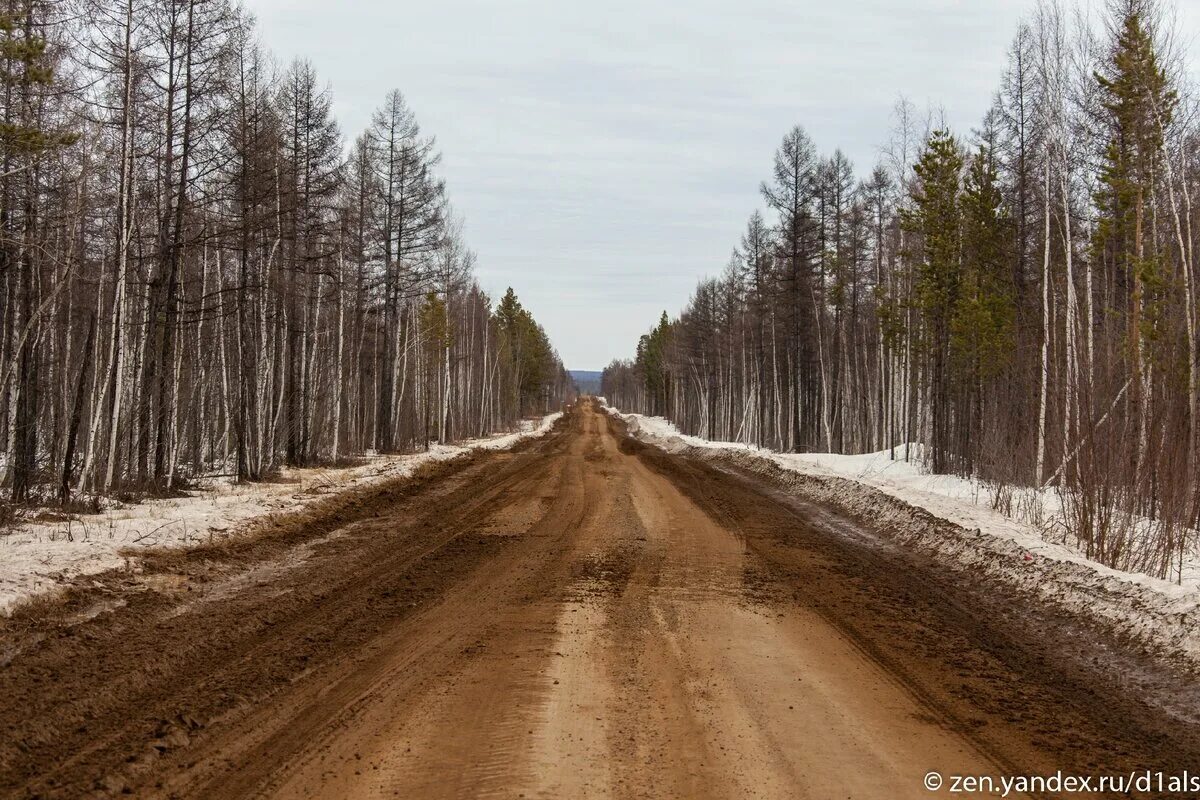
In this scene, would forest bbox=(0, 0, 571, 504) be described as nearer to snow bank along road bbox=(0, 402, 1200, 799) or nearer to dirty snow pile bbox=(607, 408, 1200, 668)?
snow bank along road bbox=(0, 402, 1200, 799)

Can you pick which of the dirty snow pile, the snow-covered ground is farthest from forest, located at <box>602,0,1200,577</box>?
the snow-covered ground

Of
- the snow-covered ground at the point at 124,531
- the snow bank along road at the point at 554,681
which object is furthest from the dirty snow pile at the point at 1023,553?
the snow-covered ground at the point at 124,531

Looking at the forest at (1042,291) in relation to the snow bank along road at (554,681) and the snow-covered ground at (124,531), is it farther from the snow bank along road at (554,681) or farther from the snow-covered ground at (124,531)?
the snow-covered ground at (124,531)

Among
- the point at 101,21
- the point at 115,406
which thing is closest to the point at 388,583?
the point at 115,406

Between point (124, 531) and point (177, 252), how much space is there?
7300 mm

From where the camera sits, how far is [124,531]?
9.97 metres

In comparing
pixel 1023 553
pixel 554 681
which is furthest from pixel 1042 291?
pixel 554 681

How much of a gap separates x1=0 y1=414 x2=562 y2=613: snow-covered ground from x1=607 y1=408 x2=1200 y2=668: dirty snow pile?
971 centimetres

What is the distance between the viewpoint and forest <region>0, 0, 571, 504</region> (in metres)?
13.2

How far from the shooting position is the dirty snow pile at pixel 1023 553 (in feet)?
22.7

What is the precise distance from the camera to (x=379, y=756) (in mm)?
4211

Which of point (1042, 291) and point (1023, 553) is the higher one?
point (1042, 291)

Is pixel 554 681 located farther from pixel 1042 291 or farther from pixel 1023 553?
pixel 1042 291

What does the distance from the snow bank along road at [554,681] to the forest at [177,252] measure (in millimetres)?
5539
